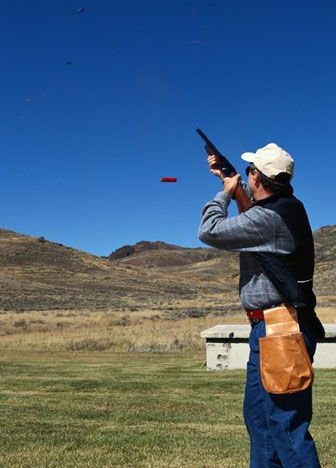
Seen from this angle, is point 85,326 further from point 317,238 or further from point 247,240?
point 317,238

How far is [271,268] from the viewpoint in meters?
3.73

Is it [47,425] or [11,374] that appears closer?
[47,425]

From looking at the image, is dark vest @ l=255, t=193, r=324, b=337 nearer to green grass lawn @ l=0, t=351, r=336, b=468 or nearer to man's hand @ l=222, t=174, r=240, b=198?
man's hand @ l=222, t=174, r=240, b=198

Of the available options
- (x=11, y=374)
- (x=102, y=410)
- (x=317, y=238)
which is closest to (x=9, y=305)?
(x=11, y=374)

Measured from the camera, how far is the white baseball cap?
3.86 metres

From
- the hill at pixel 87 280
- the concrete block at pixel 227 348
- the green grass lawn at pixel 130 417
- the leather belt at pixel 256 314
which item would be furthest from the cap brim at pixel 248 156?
the hill at pixel 87 280

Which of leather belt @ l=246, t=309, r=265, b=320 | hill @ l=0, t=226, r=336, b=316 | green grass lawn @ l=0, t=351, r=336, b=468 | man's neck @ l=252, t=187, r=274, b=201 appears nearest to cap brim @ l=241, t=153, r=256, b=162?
man's neck @ l=252, t=187, r=274, b=201

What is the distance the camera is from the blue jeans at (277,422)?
363 cm

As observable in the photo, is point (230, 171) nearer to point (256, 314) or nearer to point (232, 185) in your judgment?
point (232, 185)

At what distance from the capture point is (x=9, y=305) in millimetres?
57281

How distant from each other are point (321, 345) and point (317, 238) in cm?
10844

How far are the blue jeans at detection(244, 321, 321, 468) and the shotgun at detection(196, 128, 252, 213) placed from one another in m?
0.71

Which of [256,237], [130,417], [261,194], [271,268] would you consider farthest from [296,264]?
[130,417]

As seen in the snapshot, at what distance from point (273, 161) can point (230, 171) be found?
34cm
